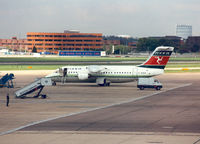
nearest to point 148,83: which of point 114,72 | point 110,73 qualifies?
point 114,72

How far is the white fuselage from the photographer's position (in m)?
77.1

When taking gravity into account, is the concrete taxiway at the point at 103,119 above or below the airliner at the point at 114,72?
below

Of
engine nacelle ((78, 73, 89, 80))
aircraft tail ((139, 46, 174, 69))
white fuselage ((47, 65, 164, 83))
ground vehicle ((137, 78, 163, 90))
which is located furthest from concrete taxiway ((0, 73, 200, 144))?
aircraft tail ((139, 46, 174, 69))

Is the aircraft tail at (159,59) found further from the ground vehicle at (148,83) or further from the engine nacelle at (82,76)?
the engine nacelle at (82,76)

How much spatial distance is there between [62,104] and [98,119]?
12943 millimetres

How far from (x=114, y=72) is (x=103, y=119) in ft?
120

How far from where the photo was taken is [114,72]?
77812 millimetres

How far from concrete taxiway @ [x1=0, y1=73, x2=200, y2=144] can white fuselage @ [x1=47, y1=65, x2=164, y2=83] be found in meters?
12.2

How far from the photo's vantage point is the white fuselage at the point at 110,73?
253 ft

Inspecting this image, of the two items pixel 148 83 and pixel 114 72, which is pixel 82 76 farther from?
pixel 148 83

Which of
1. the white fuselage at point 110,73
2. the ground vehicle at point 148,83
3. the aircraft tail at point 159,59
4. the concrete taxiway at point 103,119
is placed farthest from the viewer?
the aircraft tail at point 159,59

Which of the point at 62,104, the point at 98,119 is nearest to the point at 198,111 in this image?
the point at 98,119

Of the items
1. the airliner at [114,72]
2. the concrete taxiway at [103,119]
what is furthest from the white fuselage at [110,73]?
the concrete taxiway at [103,119]

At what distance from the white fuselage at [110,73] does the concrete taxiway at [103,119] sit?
12.2 m
